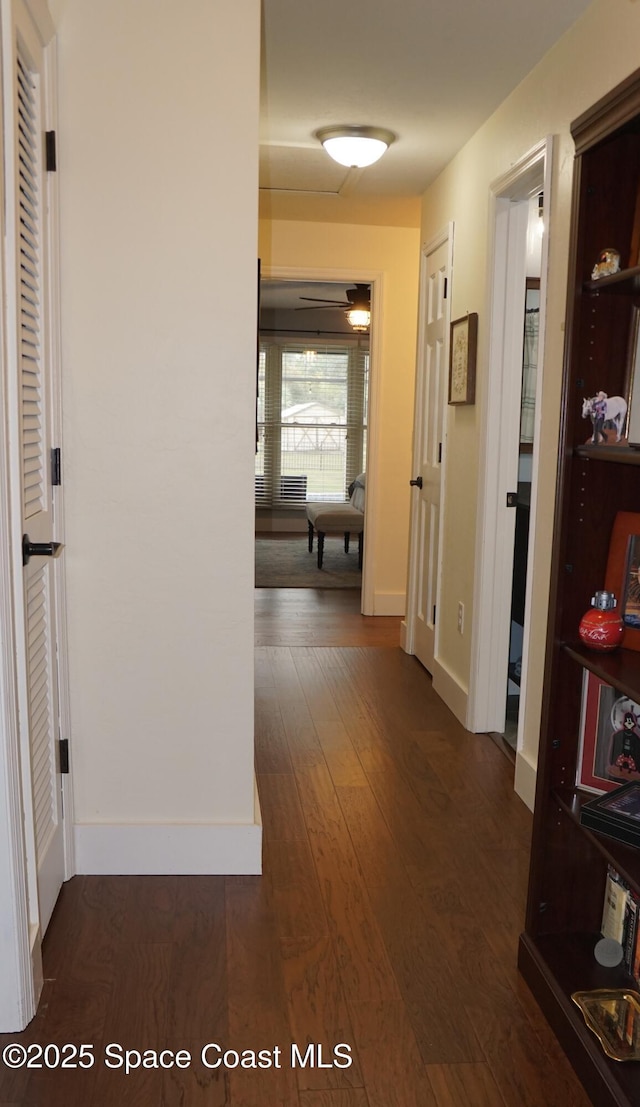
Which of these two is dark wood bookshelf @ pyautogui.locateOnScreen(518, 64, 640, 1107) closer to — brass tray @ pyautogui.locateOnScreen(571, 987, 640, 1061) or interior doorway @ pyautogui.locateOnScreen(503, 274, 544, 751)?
brass tray @ pyautogui.locateOnScreen(571, 987, 640, 1061)

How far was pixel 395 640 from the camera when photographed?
18.2ft

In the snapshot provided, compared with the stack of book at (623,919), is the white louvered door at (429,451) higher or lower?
higher

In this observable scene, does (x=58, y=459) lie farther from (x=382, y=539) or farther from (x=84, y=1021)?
(x=382, y=539)

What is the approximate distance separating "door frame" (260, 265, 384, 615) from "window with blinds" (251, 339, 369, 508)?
483cm

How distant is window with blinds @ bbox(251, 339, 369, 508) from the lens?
35.9 feet

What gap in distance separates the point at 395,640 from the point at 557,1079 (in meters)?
3.75

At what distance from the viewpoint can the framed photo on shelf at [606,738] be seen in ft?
6.39

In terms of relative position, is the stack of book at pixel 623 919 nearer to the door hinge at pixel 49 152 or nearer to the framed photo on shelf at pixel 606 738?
the framed photo on shelf at pixel 606 738

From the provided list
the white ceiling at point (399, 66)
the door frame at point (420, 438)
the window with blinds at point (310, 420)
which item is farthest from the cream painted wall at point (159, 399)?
the window with blinds at point (310, 420)

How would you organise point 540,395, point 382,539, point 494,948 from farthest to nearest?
point 382,539, point 540,395, point 494,948

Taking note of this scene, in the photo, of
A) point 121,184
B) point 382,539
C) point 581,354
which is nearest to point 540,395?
point 581,354

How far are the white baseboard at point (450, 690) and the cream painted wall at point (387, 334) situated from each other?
169 cm

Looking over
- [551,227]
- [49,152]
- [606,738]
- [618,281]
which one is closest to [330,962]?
[606,738]

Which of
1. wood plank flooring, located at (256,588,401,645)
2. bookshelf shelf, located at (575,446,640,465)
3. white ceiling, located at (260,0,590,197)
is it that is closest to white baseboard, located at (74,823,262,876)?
bookshelf shelf, located at (575,446,640,465)
